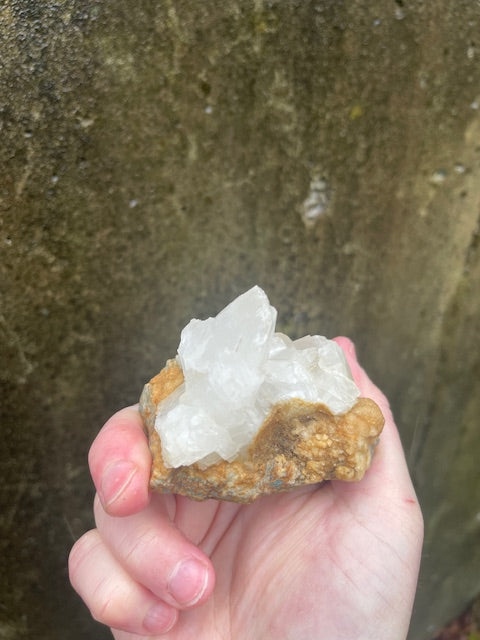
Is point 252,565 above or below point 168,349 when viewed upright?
below

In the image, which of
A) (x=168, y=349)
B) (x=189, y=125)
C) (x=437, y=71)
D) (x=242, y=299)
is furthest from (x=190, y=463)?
(x=437, y=71)

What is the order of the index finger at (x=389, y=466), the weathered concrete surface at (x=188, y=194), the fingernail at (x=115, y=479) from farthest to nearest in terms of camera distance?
the weathered concrete surface at (x=188, y=194)
the index finger at (x=389, y=466)
the fingernail at (x=115, y=479)

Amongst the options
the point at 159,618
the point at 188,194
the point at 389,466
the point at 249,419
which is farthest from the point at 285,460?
the point at 188,194

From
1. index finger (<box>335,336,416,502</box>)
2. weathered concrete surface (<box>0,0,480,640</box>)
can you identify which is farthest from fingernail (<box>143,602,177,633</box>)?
weathered concrete surface (<box>0,0,480,640</box>)

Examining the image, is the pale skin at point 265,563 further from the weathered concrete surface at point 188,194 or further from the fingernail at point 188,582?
the weathered concrete surface at point 188,194

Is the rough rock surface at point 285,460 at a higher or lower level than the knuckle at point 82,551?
higher

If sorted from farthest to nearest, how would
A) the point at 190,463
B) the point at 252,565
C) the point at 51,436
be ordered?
the point at 51,436, the point at 252,565, the point at 190,463

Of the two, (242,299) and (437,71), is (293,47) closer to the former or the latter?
(437,71)

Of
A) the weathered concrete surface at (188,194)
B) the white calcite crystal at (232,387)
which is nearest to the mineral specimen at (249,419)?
the white calcite crystal at (232,387)

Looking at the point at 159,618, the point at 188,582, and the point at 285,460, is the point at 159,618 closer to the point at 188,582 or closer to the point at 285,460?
the point at 188,582
